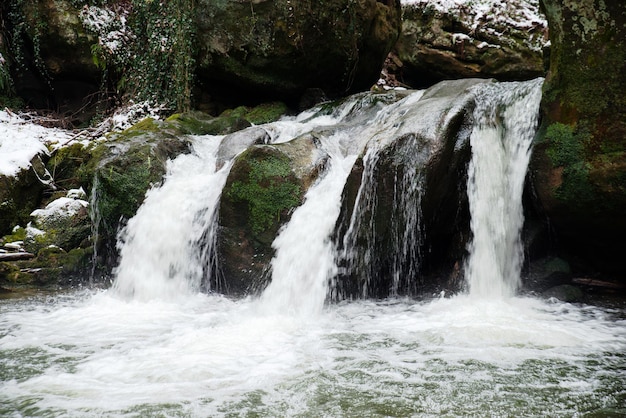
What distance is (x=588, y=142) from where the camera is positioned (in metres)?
5.10

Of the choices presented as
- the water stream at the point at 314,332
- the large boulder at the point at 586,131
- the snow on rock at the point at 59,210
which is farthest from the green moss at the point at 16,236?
the large boulder at the point at 586,131

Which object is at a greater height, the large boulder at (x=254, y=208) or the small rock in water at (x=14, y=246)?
the large boulder at (x=254, y=208)

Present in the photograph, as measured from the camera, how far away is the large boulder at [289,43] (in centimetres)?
917

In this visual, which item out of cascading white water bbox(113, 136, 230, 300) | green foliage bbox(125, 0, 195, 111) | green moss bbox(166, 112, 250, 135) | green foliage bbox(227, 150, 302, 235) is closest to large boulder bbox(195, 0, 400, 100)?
green foliage bbox(125, 0, 195, 111)

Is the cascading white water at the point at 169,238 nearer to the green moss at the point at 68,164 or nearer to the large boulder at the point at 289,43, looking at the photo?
the green moss at the point at 68,164

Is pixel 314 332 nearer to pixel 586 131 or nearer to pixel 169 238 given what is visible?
pixel 169 238

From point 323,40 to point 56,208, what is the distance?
5.27m

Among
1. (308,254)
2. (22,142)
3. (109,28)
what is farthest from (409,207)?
(109,28)

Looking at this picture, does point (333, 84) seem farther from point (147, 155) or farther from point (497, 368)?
point (497, 368)

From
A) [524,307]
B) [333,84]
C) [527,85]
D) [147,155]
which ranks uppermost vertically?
[333,84]

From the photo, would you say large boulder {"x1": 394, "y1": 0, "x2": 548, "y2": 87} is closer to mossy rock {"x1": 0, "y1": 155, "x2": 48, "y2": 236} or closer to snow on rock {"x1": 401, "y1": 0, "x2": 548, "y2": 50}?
snow on rock {"x1": 401, "y1": 0, "x2": 548, "y2": 50}

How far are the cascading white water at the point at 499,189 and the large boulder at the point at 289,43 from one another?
14.0 feet

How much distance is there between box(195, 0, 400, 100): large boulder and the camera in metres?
9.17

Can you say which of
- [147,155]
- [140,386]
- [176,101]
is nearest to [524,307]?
[140,386]
